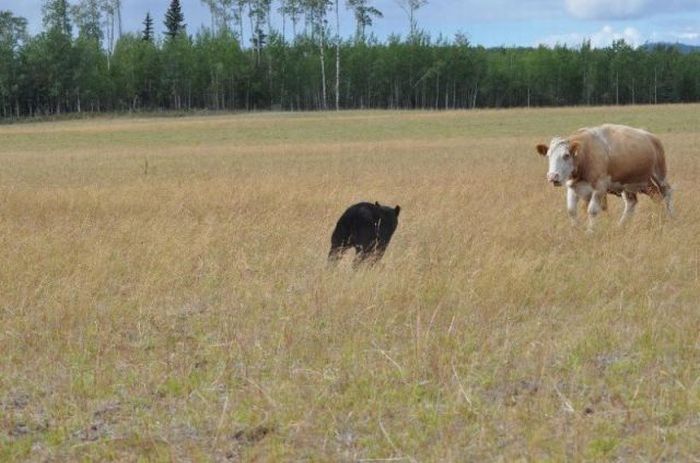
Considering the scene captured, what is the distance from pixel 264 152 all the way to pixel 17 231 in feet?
71.6

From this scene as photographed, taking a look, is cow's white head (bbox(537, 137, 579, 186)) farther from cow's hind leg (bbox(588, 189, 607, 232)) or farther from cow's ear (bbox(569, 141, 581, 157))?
cow's hind leg (bbox(588, 189, 607, 232))

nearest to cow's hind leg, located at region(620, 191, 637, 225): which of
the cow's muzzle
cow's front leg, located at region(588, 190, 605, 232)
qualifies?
cow's front leg, located at region(588, 190, 605, 232)

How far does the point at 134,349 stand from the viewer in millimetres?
6449

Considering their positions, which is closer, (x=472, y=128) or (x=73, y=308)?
(x=73, y=308)

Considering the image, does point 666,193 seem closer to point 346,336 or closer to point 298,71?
point 346,336

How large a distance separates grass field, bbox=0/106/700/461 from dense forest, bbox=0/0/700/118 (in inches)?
2928

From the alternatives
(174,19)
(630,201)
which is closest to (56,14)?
(174,19)

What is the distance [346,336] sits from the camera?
6.53 meters

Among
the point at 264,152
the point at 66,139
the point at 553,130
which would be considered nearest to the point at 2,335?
the point at 264,152

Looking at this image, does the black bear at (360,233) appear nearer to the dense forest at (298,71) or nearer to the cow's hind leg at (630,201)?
the cow's hind leg at (630,201)

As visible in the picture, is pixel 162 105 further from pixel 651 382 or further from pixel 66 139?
pixel 651 382

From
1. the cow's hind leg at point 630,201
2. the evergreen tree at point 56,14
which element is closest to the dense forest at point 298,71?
the evergreen tree at point 56,14

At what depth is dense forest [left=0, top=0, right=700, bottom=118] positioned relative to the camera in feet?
278

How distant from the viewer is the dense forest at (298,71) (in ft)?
278
